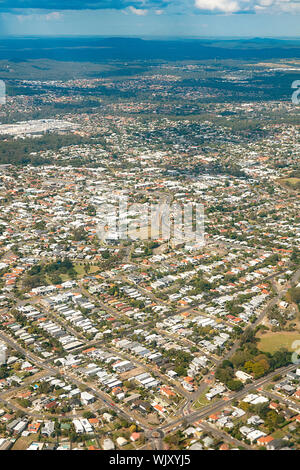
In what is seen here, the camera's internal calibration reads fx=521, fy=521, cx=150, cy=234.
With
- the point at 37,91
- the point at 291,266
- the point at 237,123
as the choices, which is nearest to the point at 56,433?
the point at 291,266

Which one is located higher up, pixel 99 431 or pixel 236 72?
pixel 236 72

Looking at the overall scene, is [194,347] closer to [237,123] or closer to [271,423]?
[271,423]

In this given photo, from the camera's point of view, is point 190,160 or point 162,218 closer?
point 162,218

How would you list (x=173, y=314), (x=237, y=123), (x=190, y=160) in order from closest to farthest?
(x=173, y=314)
(x=190, y=160)
(x=237, y=123)

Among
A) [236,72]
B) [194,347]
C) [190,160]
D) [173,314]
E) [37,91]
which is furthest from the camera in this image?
[236,72]

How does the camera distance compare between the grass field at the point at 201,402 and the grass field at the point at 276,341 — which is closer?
the grass field at the point at 201,402

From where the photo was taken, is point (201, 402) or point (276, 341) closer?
point (201, 402)

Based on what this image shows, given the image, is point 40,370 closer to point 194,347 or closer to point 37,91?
point 194,347

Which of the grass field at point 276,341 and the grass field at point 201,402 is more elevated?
the grass field at point 276,341

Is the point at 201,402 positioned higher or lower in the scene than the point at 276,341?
lower
